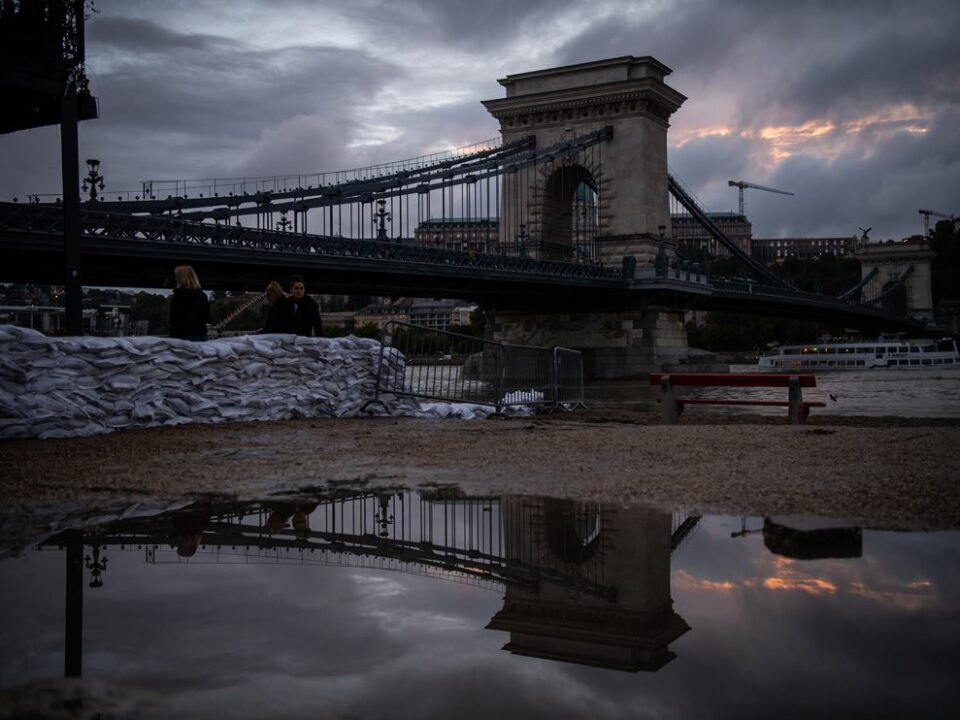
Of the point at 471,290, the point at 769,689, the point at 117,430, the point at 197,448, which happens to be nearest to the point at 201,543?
the point at 769,689

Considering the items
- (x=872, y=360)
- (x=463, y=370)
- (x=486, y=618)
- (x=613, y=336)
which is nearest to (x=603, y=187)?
(x=613, y=336)

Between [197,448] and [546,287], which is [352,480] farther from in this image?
[546,287]

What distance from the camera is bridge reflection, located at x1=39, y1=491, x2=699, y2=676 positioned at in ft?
8.07

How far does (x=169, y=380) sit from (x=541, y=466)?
14.1ft

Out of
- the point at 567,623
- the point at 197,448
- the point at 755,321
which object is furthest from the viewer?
the point at 755,321

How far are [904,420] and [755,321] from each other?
73.1 meters

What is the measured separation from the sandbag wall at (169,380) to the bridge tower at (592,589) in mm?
4803

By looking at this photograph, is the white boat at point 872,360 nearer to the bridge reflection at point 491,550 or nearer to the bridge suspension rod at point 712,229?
the bridge suspension rod at point 712,229

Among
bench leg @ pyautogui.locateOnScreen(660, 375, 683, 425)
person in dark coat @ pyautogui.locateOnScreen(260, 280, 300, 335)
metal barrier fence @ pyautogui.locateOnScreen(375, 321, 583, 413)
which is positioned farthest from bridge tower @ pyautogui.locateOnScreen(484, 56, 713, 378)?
person in dark coat @ pyautogui.locateOnScreen(260, 280, 300, 335)

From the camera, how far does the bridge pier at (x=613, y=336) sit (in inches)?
1447

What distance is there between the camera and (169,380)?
336 inches

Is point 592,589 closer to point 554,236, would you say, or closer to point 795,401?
point 795,401

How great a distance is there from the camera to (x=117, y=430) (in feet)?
25.9

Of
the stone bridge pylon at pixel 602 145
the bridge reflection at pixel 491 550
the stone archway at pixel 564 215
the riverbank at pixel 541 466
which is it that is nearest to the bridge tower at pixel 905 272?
the stone archway at pixel 564 215
